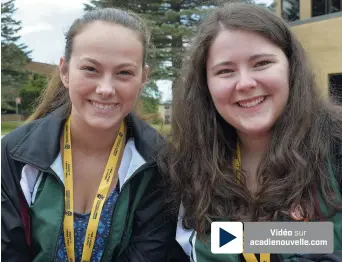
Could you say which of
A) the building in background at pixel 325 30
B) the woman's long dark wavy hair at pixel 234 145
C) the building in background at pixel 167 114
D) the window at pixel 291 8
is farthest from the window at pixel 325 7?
the woman's long dark wavy hair at pixel 234 145

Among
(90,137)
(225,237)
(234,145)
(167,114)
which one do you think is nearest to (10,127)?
(167,114)

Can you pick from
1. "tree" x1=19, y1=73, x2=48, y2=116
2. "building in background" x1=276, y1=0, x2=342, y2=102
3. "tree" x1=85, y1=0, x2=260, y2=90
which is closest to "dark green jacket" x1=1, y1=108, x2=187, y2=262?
"tree" x1=19, y1=73, x2=48, y2=116

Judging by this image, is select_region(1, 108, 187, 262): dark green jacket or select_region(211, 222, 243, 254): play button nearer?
select_region(211, 222, 243, 254): play button

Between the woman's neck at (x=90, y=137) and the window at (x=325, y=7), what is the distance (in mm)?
6731

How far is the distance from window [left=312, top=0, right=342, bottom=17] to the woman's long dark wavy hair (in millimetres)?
6521

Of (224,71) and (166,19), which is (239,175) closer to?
(224,71)

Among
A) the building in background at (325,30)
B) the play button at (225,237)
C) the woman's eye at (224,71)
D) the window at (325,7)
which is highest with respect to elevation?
the window at (325,7)

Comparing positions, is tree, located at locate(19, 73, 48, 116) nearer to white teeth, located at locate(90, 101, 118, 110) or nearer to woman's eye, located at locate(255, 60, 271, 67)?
white teeth, located at locate(90, 101, 118, 110)

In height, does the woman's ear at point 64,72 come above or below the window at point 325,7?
below

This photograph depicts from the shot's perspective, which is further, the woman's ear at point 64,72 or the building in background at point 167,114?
the building in background at point 167,114

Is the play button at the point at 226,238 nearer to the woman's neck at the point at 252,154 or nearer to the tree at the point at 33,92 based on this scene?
the woman's neck at the point at 252,154

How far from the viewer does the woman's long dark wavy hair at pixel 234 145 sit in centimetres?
112

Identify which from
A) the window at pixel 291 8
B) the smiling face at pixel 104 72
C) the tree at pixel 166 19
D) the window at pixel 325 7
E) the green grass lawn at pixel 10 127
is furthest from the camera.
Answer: the tree at pixel 166 19

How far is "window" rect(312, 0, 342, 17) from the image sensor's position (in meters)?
6.99
